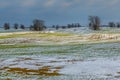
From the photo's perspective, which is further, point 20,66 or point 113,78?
point 20,66

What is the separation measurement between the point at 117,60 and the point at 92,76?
967 centimetres

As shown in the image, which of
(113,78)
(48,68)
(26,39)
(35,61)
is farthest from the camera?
(26,39)

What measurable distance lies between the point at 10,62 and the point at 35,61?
10.8ft

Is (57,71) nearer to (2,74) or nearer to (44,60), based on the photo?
(2,74)

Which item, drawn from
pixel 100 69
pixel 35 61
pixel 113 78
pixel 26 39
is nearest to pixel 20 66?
pixel 35 61

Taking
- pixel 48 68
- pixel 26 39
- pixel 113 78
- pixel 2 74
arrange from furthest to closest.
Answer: pixel 26 39
pixel 48 68
pixel 2 74
pixel 113 78

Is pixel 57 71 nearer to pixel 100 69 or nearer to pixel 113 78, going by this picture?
pixel 100 69

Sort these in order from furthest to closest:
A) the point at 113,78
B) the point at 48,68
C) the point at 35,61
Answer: the point at 35,61 < the point at 48,68 < the point at 113,78

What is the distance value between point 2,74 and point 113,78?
11.5 metres

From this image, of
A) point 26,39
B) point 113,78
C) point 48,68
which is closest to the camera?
point 113,78

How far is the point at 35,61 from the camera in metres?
42.2

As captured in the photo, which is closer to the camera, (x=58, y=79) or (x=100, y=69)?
(x=58, y=79)

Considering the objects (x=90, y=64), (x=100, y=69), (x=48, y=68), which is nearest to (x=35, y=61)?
(x=48, y=68)

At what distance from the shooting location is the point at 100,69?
3362 cm
